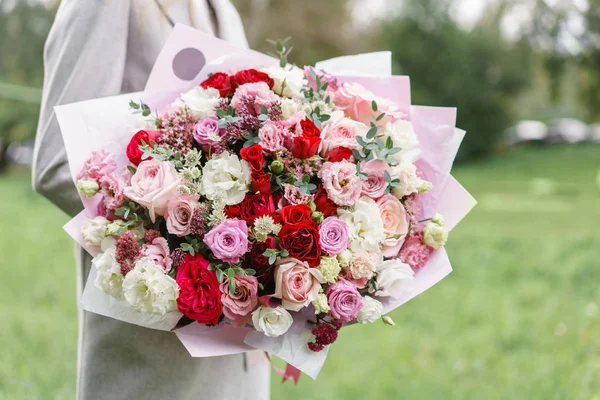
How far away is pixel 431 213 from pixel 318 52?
64.5 feet

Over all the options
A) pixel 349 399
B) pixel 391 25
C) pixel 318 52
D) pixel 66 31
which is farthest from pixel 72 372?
pixel 391 25

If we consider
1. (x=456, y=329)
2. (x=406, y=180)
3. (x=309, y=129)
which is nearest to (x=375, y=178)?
(x=406, y=180)

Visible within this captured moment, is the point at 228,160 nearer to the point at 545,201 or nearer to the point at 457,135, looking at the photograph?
the point at 457,135

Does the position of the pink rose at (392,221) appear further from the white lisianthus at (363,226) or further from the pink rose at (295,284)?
the pink rose at (295,284)

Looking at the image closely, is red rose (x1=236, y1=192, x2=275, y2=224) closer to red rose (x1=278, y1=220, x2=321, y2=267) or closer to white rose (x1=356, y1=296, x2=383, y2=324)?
red rose (x1=278, y1=220, x2=321, y2=267)

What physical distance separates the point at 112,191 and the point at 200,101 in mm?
319

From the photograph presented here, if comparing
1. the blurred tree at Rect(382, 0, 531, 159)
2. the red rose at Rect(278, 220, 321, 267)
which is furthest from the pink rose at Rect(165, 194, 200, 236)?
the blurred tree at Rect(382, 0, 531, 159)

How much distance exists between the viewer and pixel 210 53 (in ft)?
6.04

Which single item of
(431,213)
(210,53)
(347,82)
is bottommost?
(431,213)

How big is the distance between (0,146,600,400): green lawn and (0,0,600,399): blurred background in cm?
2

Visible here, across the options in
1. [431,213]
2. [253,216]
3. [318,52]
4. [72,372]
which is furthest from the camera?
[318,52]

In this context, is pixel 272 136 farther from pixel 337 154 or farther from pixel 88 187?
pixel 88 187

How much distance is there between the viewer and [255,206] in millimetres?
1523

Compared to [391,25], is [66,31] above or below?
above
